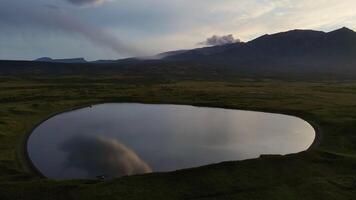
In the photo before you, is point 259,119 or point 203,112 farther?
point 203,112

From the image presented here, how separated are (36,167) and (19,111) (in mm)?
44219

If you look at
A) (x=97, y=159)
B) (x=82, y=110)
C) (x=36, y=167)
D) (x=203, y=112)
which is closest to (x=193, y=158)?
(x=97, y=159)

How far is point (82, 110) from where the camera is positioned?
106938 mm

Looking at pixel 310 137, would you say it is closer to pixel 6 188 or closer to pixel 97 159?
pixel 97 159

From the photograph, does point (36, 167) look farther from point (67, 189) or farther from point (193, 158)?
point (193, 158)

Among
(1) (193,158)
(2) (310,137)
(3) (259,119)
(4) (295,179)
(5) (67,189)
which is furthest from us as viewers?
(3) (259,119)

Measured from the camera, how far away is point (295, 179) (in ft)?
132

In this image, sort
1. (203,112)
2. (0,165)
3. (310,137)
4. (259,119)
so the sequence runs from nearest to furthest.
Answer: (0,165), (310,137), (259,119), (203,112)

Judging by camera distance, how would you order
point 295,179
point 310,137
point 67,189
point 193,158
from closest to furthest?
point 67,189 < point 295,179 < point 193,158 < point 310,137

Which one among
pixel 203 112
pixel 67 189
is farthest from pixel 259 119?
pixel 67 189

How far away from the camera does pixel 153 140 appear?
6662cm

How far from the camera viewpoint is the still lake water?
51.8 meters

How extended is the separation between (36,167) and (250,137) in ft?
122

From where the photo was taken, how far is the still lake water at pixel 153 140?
2040 inches
